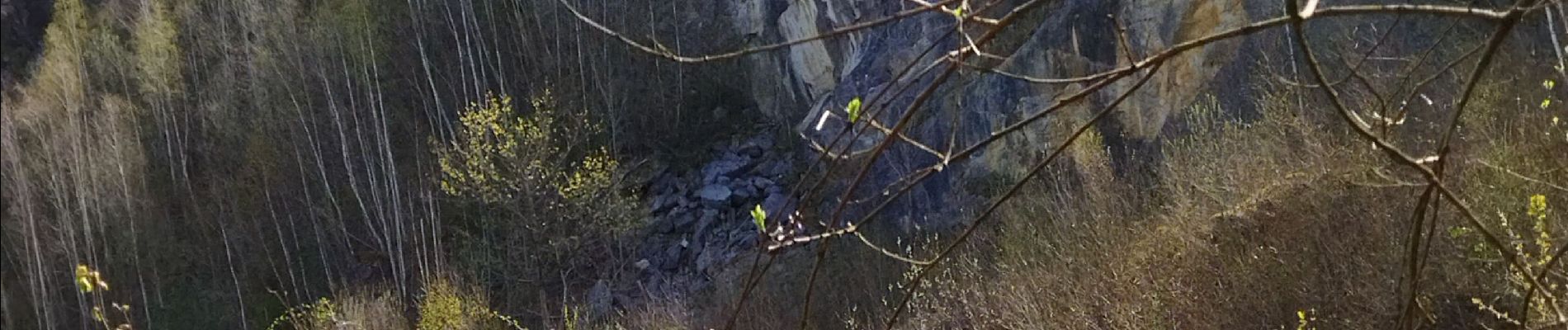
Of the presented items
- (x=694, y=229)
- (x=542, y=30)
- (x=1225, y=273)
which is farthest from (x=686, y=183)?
(x=1225, y=273)

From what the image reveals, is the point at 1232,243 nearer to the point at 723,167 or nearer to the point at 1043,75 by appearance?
the point at 1043,75

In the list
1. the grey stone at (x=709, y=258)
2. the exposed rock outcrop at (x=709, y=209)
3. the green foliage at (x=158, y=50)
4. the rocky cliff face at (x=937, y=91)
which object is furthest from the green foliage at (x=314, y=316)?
the grey stone at (x=709, y=258)

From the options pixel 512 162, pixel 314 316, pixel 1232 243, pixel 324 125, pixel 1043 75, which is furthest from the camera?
Result: pixel 324 125

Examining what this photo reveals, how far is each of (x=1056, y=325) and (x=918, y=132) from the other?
11.1 ft

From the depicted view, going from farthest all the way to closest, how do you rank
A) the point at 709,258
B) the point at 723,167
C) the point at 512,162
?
the point at 723,167, the point at 512,162, the point at 709,258

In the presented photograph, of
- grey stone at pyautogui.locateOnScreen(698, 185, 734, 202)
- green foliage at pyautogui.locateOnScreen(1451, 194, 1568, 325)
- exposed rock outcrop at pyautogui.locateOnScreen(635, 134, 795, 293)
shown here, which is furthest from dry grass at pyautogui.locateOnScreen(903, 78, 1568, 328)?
grey stone at pyautogui.locateOnScreen(698, 185, 734, 202)

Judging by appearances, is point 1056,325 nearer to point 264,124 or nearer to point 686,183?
point 686,183

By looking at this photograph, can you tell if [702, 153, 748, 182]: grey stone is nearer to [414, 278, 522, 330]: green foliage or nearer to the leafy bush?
the leafy bush

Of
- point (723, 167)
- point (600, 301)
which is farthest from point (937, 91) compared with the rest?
point (723, 167)

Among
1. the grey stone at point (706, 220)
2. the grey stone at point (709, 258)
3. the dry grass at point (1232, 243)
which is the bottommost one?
the grey stone at point (709, 258)

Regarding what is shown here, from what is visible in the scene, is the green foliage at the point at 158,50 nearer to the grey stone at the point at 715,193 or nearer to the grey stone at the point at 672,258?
the grey stone at the point at 672,258

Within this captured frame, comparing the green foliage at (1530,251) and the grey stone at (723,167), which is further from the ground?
the green foliage at (1530,251)

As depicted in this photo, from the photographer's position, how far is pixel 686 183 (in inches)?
608

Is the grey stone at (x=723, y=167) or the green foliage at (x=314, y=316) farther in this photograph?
the grey stone at (x=723, y=167)
